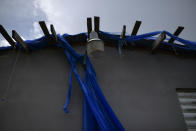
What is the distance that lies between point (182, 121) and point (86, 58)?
8.54 ft

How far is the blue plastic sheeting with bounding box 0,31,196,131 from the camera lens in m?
2.66

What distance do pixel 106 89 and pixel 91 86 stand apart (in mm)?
494

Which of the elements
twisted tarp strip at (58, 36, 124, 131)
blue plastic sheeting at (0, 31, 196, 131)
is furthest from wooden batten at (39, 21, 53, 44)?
twisted tarp strip at (58, 36, 124, 131)

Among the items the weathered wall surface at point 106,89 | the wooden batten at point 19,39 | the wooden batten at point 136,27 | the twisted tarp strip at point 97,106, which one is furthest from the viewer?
the wooden batten at point 136,27

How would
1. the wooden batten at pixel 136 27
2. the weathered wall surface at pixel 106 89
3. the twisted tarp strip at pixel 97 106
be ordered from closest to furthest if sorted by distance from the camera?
the twisted tarp strip at pixel 97 106, the weathered wall surface at pixel 106 89, the wooden batten at pixel 136 27

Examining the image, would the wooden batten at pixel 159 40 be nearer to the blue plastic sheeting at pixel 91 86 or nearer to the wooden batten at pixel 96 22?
the blue plastic sheeting at pixel 91 86

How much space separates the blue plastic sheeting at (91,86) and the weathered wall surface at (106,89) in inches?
10.2

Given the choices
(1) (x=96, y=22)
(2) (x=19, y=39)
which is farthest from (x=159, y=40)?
(2) (x=19, y=39)

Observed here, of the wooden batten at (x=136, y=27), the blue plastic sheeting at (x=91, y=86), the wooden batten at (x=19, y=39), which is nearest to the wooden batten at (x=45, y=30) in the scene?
the blue plastic sheeting at (x=91, y=86)

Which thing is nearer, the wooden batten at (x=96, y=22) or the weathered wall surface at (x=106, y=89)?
the weathered wall surface at (x=106, y=89)

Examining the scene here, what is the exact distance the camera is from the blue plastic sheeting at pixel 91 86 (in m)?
2.66

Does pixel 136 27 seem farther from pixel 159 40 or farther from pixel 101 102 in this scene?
pixel 101 102

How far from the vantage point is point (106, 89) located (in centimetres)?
344

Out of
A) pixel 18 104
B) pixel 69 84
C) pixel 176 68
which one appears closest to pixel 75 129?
pixel 69 84
